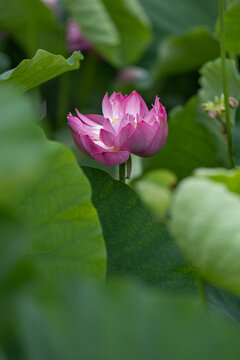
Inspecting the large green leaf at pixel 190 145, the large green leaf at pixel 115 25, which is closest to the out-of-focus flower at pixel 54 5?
the large green leaf at pixel 115 25

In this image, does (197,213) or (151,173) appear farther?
(151,173)

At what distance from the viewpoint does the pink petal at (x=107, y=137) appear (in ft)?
1.93

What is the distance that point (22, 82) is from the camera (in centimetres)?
61

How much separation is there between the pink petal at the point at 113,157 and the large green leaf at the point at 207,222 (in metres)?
0.20

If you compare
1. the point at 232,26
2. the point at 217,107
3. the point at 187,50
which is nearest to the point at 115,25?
the point at 187,50

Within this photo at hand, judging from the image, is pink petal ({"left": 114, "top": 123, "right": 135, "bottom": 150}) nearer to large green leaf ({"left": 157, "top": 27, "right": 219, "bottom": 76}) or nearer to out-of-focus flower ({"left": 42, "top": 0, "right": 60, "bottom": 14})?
large green leaf ({"left": 157, "top": 27, "right": 219, "bottom": 76})

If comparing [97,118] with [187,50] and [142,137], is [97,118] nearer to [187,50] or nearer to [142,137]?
[142,137]

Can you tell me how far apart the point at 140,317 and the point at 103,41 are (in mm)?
1353

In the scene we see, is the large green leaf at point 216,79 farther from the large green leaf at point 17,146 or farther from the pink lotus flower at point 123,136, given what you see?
the large green leaf at point 17,146

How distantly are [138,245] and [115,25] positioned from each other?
1.36 meters

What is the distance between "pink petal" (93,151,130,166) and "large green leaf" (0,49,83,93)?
0.32 feet

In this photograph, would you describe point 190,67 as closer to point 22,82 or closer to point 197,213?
point 22,82

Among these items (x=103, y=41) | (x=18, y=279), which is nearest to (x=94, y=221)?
→ (x=18, y=279)

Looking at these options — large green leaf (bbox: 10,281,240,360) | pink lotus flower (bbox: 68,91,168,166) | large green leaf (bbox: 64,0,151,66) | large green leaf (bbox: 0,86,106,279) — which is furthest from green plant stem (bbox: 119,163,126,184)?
large green leaf (bbox: 64,0,151,66)
